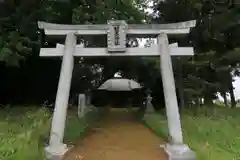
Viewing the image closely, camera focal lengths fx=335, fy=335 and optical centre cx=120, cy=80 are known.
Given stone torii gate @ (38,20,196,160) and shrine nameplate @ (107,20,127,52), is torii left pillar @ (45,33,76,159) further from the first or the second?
→ shrine nameplate @ (107,20,127,52)

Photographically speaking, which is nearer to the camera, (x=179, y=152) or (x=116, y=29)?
(x=179, y=152)

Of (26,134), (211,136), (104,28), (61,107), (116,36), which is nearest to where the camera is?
(26,134)

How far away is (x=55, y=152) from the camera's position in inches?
281

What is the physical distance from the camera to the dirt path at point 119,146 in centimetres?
731

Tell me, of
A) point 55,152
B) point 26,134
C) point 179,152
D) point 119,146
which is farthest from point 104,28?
point 179,152

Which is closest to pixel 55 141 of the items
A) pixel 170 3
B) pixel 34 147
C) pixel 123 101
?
pixel 34 147

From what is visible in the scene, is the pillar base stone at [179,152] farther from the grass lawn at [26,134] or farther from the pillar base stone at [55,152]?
the grass lawn at [26,134]

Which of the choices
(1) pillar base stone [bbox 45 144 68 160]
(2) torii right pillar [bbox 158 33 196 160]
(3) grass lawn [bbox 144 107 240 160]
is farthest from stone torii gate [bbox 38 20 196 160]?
(3) grass lawn [bbox 144 107 240 160]

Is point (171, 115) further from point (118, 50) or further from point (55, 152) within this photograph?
point (55, 152)

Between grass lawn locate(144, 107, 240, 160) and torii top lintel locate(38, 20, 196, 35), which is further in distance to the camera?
torii top lintel locate(38, 20, 196, 35)

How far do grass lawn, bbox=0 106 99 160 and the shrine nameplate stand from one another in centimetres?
262

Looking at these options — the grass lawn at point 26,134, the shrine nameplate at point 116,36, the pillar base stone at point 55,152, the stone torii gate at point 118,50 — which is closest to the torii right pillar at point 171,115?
the stone torii gate at point 118,50

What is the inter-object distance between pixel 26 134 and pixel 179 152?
3.40 meters

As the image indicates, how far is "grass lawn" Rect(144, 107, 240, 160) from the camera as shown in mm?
7292
